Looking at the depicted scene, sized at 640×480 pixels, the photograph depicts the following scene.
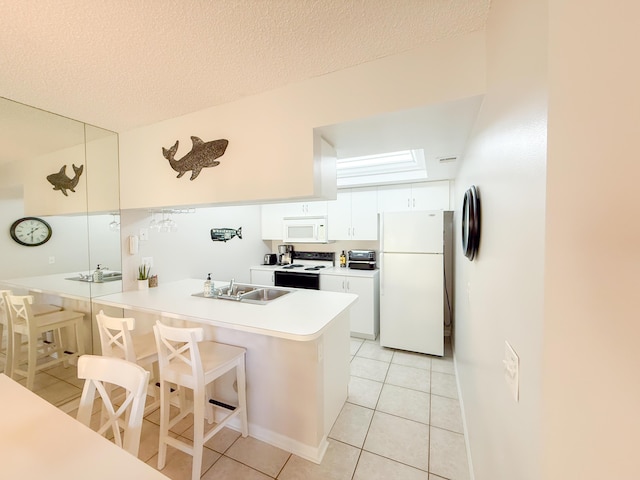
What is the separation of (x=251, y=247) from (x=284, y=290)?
6.32ft

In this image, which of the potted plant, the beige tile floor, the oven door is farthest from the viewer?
the oven door

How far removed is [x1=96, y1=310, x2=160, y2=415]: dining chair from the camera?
1.60 m

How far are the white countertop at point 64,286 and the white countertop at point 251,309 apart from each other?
0.39 feet

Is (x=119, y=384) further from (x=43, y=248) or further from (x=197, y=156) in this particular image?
(x=43, y=248)

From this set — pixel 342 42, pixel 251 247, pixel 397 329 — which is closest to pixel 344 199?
pixel 251 247

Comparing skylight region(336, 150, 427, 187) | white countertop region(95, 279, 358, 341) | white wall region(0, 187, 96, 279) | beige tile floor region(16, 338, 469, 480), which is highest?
skylight region(336, 150, 427, 187)

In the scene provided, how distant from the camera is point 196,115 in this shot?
6.34 ft

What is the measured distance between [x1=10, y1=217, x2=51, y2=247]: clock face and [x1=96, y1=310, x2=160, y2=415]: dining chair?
0.84 m

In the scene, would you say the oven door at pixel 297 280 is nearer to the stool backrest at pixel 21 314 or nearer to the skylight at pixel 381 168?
the skylight at pixel 381 168

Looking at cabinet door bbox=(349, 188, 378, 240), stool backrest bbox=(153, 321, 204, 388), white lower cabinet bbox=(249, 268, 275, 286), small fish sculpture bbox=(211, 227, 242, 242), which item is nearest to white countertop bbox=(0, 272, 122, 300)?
small fish sculpture bbox=(211, 227, 242, 242)

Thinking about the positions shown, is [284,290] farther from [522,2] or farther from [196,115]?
[522,2]

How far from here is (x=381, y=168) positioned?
131 inches

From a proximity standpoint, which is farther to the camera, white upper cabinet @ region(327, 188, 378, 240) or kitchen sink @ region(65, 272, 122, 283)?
white upper cabinet @ region(327, 188, 378, 240)

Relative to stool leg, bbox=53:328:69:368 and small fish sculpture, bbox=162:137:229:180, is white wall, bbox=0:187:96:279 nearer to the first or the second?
stool leg, bbox=53:328:69:368
